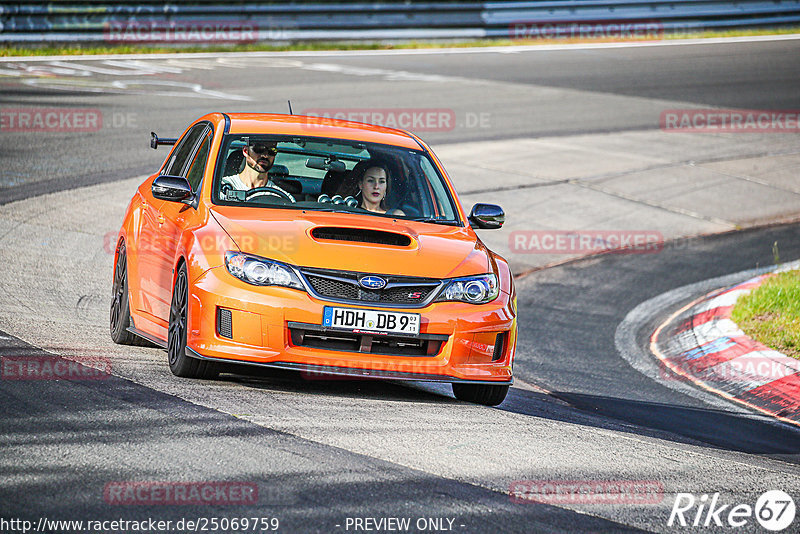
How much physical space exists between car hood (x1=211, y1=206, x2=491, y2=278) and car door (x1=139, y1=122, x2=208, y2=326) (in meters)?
0.50

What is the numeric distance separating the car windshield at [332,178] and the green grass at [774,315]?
342cm

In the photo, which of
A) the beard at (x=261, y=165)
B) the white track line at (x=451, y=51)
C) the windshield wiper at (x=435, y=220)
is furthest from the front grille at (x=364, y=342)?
the white track line at (x=451, y=51)

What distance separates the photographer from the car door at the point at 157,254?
7.36 m

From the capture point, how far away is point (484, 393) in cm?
725

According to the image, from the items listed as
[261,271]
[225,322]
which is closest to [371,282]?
[261,271]

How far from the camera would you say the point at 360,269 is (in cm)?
666

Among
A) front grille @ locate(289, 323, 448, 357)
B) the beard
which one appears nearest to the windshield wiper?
the beard

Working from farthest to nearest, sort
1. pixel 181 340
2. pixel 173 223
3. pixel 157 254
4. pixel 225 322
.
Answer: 1. pixel 157 254
2. pixel 173 223
3. pixel 181 340
4. pixel 225 322

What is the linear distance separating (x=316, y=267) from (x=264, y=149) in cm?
147

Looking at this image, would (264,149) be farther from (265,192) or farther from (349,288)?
(349,288)

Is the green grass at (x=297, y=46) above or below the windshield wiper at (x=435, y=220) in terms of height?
below

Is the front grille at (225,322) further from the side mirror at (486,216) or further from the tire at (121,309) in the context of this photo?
the side mirror at (486,216)

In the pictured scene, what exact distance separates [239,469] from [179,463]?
0.26 metres

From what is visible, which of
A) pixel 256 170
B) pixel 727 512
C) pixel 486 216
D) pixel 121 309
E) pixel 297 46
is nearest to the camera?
pixel 727 512
